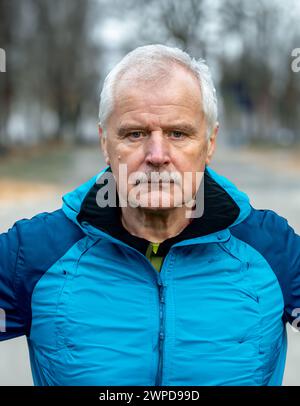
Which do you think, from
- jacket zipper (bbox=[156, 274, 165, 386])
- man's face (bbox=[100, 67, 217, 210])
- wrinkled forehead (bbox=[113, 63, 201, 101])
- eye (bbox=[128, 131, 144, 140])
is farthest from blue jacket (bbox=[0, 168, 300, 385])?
wrinkled forehead (bbox=[113, 63, 201, 101])

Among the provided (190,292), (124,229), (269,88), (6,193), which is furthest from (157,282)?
(269,88)

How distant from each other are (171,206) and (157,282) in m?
0.25

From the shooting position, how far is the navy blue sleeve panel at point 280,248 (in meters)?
1.98

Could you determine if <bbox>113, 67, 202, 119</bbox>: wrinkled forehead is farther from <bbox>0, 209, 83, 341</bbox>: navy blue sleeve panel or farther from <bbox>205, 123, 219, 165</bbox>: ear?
<bbox>0, 209, 83, 341</bbox>: navy blue sleeve panel

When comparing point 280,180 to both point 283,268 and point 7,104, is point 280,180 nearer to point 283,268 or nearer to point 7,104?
point 7,104

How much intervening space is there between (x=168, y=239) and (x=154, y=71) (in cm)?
54

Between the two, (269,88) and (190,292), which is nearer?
(190,292)

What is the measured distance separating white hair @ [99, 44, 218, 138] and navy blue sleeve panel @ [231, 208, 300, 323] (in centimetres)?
35

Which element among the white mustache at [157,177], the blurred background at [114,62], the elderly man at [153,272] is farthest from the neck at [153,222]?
the blurred background at [114,62]

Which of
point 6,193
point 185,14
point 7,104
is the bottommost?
point 6,193

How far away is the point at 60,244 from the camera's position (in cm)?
195

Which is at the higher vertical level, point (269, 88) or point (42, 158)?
point (269, 88)

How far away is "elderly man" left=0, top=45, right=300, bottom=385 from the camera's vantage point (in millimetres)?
1870

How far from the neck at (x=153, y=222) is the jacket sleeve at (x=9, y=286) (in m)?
0.38
